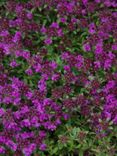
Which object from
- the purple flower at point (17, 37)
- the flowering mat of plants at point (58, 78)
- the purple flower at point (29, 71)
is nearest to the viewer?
the flowering mat of plants at point (58, 78)

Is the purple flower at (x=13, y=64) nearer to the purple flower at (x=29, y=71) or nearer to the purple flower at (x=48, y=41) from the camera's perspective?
the purple flower at (x=29, y=71)

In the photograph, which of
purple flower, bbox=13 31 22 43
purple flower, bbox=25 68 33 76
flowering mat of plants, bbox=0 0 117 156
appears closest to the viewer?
flowering mat of plants, bbox=0 0 117 156

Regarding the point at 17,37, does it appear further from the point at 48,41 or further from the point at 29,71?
the point at 29,71

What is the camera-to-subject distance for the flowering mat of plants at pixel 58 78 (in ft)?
11.7

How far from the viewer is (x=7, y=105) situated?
376cm

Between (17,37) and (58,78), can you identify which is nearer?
(58,78)

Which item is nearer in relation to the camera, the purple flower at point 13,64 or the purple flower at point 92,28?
the purple flower at point 13,64

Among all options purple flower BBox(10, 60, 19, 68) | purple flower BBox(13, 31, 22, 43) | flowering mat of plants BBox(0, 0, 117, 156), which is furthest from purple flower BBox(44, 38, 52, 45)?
purple flower BBox(10, 60, 19, 68)

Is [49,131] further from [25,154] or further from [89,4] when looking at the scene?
[89,4]

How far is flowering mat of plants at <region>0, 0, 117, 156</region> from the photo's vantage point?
3.57 meters

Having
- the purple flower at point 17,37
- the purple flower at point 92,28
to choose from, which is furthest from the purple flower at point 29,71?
the purple flower at point 92,28

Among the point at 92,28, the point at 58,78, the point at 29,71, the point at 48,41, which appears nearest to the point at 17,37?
the point at 48,41

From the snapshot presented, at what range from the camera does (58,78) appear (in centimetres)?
378

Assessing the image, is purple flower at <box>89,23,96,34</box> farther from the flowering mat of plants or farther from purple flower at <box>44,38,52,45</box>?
purple flower at <box>44,38,52,45</box>
